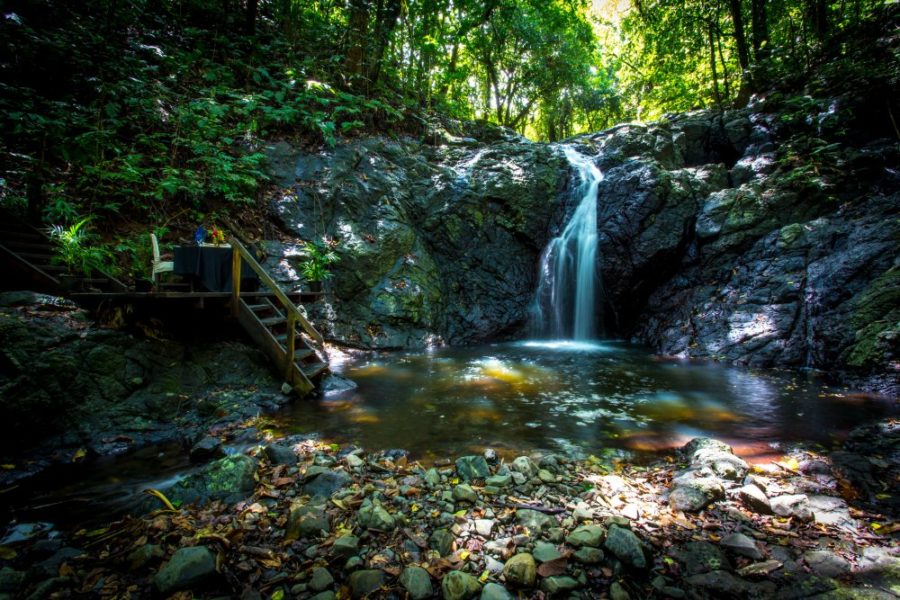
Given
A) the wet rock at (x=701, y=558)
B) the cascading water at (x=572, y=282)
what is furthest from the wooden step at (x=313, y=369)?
the cascading water at (x=572, y=282)

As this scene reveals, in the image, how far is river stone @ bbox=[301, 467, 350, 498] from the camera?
2.90 m

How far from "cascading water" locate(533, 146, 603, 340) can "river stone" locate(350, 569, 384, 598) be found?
32.2ft

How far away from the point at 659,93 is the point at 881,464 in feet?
65.6

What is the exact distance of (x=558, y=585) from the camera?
1.98 m

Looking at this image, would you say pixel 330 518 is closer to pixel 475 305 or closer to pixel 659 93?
pixel 475 305

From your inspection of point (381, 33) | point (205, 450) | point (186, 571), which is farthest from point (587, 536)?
point (381, 33)

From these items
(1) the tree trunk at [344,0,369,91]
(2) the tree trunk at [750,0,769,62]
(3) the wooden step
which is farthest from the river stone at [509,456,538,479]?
(2) the tree trunk at [750,0,769,62]

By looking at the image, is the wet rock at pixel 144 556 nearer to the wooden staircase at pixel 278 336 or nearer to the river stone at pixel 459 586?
the river stone at pixel 459 586

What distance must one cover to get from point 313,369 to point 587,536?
4721mm

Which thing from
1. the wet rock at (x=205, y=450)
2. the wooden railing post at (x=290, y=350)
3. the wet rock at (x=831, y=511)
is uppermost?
the wooden railing post at (x=290, y=350)

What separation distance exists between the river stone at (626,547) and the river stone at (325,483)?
195 cm

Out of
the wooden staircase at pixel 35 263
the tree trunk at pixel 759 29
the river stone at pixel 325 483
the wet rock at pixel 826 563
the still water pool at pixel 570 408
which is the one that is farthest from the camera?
the tree trunk at pixel 759 29

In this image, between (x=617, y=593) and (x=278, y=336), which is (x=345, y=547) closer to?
(x=617, y=593)

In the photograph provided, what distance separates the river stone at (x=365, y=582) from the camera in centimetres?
196
